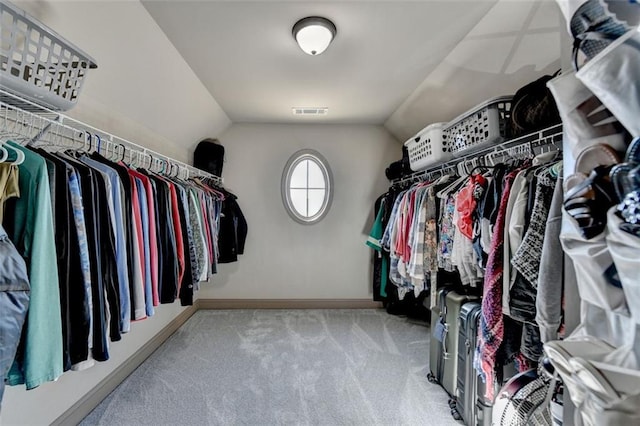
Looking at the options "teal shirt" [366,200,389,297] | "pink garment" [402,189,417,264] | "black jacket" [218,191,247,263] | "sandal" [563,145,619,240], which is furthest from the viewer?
"teal shirt" [366,200,389,297]

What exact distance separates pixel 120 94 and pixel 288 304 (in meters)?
2.70

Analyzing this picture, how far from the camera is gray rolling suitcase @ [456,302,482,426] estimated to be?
1.60m

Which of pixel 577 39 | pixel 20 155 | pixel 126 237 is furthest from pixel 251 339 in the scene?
pixel 577 39

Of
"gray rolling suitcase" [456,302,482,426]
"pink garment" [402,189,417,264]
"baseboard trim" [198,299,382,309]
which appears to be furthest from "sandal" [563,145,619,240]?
"baseboard trim" [198,299,382,309]

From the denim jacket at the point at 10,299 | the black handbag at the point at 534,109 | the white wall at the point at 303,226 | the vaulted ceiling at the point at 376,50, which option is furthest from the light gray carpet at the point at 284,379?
the vaulted ceiling at the point at 376,50

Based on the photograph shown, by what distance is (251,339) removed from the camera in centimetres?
275

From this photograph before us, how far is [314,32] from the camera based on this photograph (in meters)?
1.64

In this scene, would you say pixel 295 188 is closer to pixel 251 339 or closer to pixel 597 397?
pixel 251 339

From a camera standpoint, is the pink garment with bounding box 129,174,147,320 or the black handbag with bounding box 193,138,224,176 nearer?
the pink garment with bounding box 129,174,147,320

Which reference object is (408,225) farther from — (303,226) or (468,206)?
(303,226)

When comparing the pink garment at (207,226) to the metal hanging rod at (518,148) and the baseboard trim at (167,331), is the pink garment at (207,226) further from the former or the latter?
the metal hanging rod at (518,148)

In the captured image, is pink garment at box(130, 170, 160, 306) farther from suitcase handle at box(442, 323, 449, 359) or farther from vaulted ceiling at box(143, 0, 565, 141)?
suitcase handle at box(442, 323, 449, 359)

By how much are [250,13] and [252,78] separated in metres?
0.79

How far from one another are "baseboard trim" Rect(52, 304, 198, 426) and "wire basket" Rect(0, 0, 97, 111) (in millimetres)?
1634
